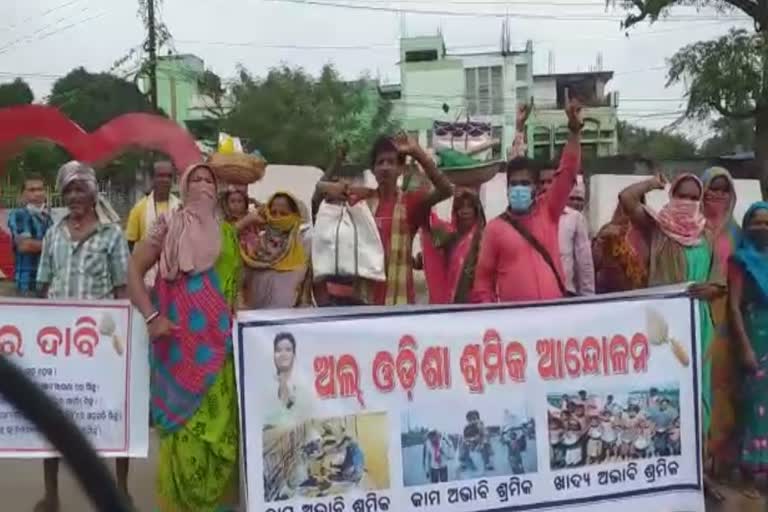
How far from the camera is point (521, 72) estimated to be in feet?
228

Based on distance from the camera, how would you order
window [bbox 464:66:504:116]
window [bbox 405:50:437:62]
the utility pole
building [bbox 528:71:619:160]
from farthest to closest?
window [bbox 405:50:437:62]
window [bbox 464:66:504:116]
building [bbox 528:71:619:160]
the utility pole

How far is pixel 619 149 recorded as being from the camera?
60.1m

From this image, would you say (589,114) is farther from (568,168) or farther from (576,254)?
(568,168)

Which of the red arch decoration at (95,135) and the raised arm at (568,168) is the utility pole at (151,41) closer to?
the red arch decoration at (95,135)

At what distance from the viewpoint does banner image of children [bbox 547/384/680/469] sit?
425 cm

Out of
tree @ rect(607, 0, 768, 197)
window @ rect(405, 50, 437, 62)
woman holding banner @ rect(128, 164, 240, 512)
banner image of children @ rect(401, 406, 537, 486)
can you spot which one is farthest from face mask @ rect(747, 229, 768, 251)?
window @ rect(405, 50, 437, 62)

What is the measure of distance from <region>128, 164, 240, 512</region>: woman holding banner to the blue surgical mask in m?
1.17

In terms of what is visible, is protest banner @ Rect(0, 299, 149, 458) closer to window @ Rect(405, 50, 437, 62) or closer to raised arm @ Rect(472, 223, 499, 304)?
raised arm @ Rect(472, 223, 499, 304)

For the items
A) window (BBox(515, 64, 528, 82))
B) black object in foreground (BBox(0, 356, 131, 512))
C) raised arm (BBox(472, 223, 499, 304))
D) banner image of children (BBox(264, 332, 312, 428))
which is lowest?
banner image of children (BBox(264, 332, 312, 428))

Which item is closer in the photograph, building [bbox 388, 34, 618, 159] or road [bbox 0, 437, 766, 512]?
road [bbox 0, 437, 766, 512]

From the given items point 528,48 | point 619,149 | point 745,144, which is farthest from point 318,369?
point 528,48

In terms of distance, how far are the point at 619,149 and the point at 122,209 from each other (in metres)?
39.1

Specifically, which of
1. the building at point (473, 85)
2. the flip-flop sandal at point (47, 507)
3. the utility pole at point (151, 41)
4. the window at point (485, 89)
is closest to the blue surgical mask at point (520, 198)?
the flip-flop sandal at point (47, 507)

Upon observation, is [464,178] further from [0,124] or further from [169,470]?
[0,124]
